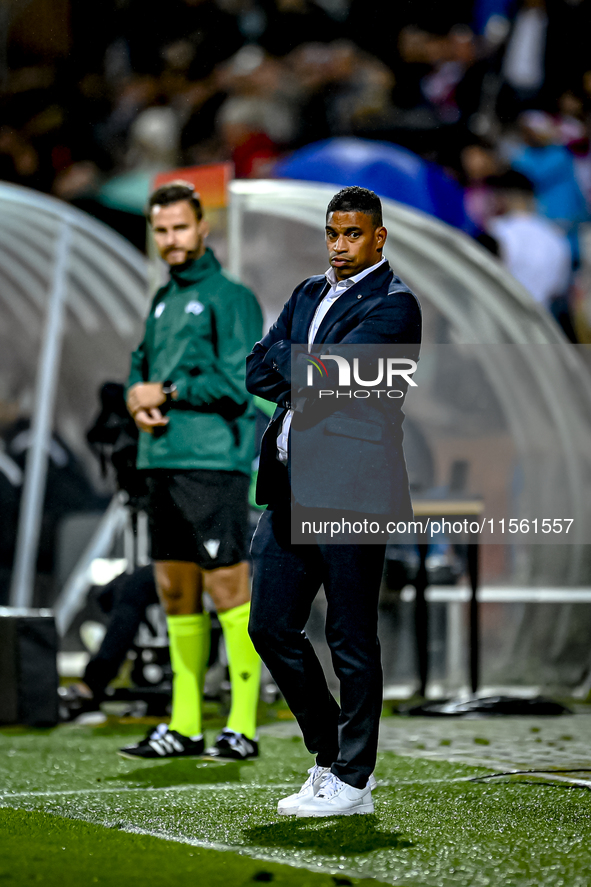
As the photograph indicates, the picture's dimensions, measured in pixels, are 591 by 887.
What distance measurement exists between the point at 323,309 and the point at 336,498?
1.80 feet

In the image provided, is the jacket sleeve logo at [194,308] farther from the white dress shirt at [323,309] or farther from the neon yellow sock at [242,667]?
the white dress shirt at [323,309]

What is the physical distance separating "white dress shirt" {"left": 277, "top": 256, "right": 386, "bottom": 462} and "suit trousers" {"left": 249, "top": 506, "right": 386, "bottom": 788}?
19 cm

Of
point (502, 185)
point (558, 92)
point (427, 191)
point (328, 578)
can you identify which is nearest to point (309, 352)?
point (328, 578)

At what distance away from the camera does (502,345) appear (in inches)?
309

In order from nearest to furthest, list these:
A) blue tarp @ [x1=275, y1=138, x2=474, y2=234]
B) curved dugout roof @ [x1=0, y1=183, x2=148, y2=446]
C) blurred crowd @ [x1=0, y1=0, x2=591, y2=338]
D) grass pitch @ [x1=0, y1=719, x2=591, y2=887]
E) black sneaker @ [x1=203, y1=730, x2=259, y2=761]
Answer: grass pitch @ [x1=0, y1=719, x2=591, y2=887] → black sneaker @ [x1=203, y1=730, x2=259, y2=761] → curved dugout roof @ [x1=0, y1=183, x2=148, y2=446] → blue tarp @ [x1=275, y1=138, x2=474, y2=234] → blurred crowd @ [x1=0, y1=0, x2=591, y2=338]

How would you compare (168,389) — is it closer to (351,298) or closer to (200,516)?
(200,516)

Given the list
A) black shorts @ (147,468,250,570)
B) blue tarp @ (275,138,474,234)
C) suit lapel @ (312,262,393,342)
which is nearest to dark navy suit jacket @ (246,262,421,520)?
suit lapel @ (312,262,393,342)

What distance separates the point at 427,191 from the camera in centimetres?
966

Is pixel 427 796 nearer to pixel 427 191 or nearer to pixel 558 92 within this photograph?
pixel 427 191

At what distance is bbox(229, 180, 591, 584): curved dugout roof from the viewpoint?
24.9 ft

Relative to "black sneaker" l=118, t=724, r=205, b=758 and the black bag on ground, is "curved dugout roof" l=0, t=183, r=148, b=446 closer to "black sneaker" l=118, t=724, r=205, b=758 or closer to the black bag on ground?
the black bag on ground

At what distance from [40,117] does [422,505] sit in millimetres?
7107

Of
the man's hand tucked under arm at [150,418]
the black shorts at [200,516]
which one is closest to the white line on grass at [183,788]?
the black shorts at [200,516]

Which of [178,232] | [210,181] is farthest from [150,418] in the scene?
[210,181]
